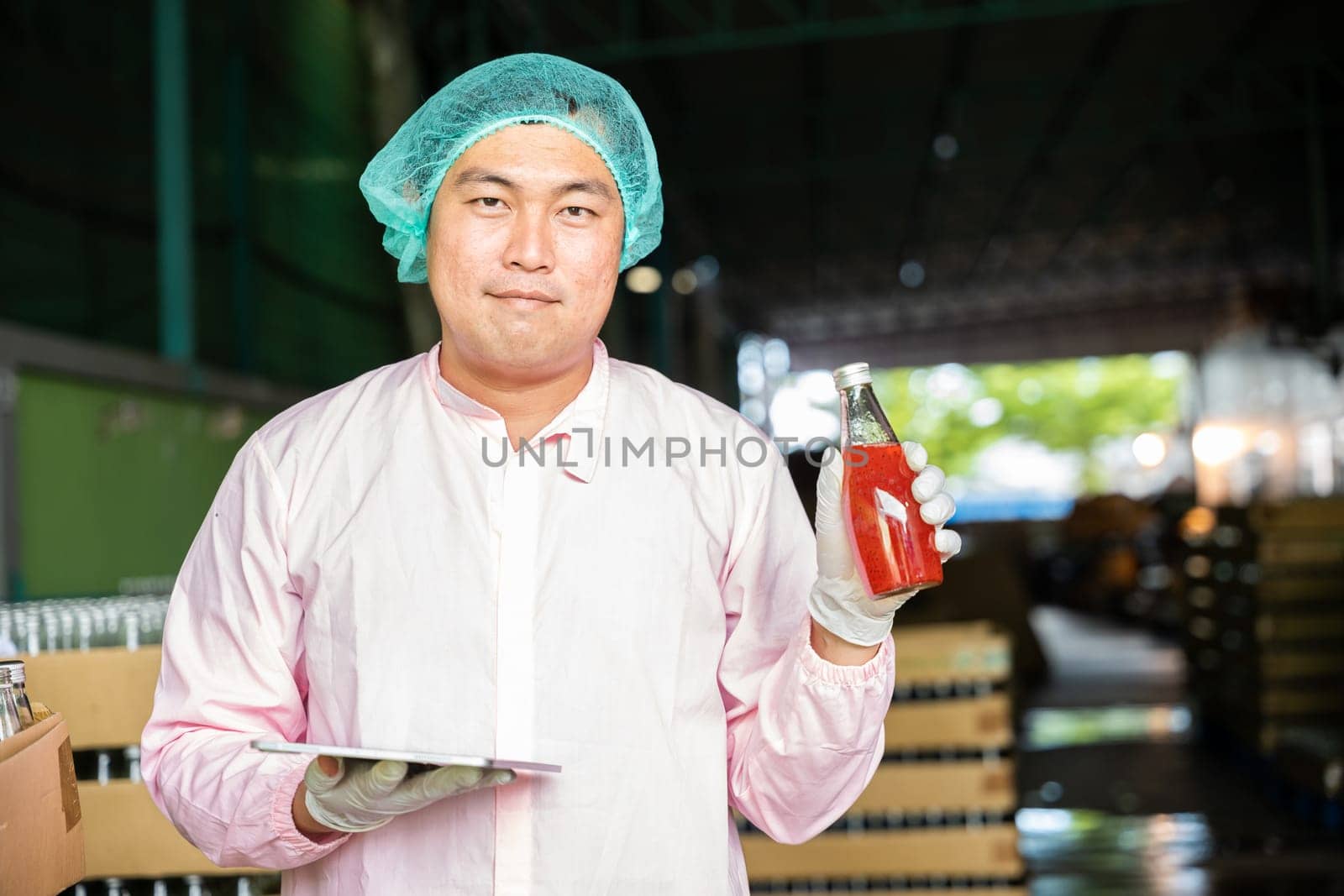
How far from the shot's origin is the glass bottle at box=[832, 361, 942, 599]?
142 cm

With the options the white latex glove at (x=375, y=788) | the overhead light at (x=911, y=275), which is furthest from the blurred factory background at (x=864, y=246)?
the overhead light at (x=911, y=275)

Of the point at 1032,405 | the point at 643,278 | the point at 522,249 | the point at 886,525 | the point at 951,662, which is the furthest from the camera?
the point at 1032,405

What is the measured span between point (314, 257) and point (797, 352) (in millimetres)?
18881

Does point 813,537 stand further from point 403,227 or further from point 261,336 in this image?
point 261,336

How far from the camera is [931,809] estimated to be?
12.6 feet

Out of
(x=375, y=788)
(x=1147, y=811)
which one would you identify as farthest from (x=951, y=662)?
(x=1147, y=811)

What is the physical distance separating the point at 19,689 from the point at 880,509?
1.05 m

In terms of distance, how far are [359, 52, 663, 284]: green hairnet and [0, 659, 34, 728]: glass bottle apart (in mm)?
733

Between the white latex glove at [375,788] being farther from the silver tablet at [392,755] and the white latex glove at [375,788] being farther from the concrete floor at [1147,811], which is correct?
the concrete floor at [1147,811]

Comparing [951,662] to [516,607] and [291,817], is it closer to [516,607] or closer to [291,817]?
[516,607]

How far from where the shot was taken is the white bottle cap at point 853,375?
58.9 inches

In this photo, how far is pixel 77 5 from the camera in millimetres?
5859

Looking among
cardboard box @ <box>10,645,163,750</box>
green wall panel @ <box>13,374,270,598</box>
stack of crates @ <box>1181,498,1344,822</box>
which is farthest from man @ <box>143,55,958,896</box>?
stack of crates @ <box>1181,498,1344,822</box>

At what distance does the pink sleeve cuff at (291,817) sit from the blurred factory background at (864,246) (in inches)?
34.2
